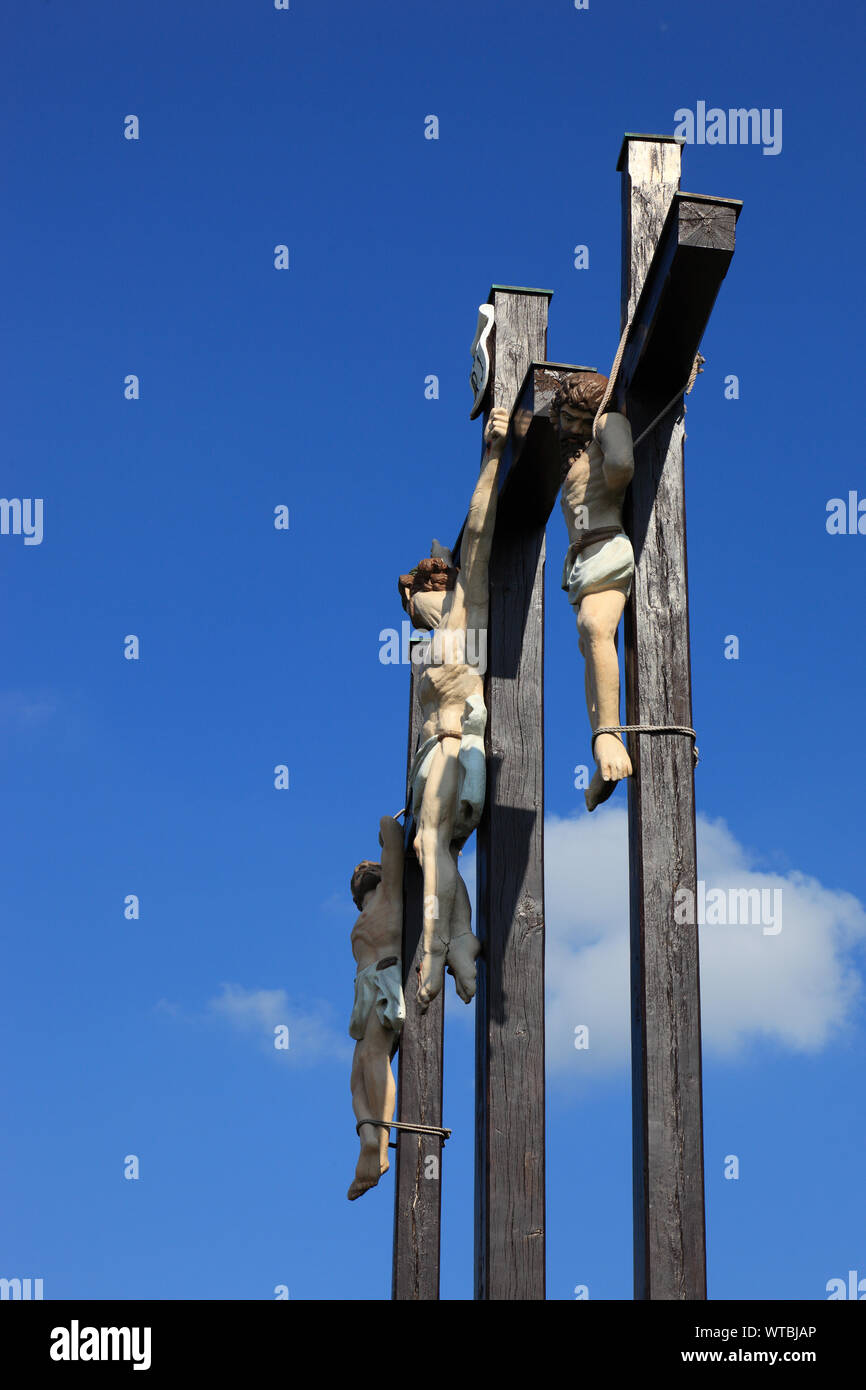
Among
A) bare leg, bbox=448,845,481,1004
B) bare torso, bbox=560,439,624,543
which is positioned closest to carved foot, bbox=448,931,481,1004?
bare leg, bbox=448,845,481,1004

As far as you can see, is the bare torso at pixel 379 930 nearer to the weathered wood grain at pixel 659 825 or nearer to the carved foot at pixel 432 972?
the carved foot at pixel 432 972

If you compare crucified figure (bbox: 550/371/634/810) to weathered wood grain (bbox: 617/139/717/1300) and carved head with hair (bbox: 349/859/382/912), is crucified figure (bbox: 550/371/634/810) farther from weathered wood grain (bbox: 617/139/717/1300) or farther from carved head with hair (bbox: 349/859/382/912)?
carved head with hair (bbox: 349/859/382/912)

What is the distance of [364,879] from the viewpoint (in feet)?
30.3

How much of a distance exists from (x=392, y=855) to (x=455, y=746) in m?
1.59

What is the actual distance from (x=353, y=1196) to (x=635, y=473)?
4.37 m

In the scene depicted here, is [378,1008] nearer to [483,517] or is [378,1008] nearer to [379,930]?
[379,930]

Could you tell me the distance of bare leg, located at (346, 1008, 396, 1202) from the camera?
8.84 metres

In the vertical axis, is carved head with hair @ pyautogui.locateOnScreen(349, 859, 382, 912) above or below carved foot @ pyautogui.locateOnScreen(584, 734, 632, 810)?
above

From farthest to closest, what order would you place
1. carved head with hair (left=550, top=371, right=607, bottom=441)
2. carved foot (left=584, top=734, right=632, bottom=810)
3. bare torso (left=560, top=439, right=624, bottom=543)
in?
carved head with hair (left=550, top=371, right=607, bottom=441) < bare torso (left=560, top=439, right=624, bottom=543) < carved foot (left=584, top=734, right=632, bottom=810)

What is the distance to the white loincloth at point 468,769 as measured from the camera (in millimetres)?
7297

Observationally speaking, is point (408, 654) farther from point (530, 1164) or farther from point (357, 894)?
point (530, 1164)

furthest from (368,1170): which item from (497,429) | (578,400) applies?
(578,400)

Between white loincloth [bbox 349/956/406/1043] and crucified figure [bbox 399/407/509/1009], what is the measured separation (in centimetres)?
129

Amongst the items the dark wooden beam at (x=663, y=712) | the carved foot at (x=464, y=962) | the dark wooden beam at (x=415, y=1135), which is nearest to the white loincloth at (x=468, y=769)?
the carved foot at (x=464, y=962)
